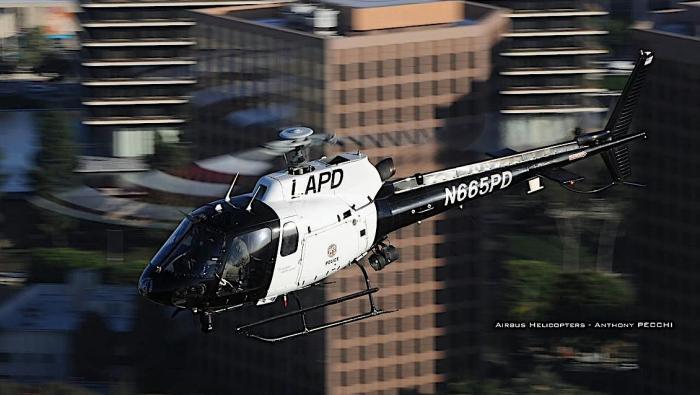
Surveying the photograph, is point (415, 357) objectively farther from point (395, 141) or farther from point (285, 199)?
point (285, 199)

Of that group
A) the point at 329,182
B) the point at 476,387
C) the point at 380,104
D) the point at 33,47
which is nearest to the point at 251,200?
the point at 329,182

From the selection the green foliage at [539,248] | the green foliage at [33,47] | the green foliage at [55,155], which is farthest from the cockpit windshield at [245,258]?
the green foliage at [33,47]

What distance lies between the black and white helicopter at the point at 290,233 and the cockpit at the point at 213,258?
0.03m

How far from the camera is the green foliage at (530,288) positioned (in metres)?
132

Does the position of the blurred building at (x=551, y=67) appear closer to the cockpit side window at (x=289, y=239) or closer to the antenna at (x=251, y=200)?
the antenna at (x=251, y=200)

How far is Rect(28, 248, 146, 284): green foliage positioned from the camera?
486 ft

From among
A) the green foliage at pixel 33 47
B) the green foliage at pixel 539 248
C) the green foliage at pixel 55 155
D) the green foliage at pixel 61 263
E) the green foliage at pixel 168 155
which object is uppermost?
the green foliage at pixel 33 47

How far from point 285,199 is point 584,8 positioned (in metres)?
90.6

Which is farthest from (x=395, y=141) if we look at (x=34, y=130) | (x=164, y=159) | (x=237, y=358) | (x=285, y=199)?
(x=34, y=130)

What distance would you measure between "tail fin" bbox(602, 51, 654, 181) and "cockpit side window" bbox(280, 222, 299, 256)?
52.2 feet

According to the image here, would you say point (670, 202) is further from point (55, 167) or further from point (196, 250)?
point (55, 167)

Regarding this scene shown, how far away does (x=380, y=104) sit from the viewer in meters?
→ 98.1

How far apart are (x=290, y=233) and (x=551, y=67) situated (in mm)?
87269

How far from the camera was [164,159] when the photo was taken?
482 feet
